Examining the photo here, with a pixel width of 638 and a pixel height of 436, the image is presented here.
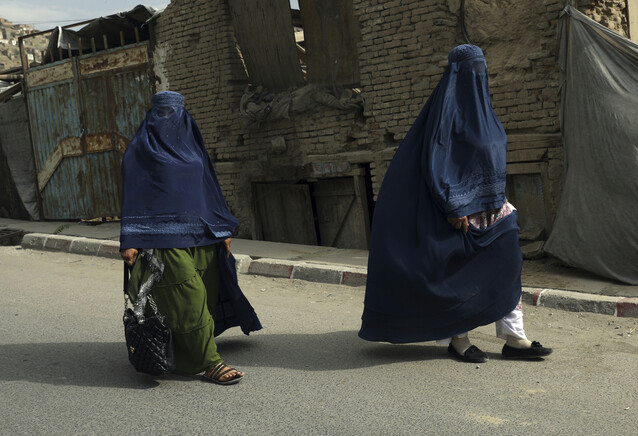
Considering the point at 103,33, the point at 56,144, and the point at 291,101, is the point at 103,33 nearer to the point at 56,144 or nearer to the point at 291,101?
the point at 56,144

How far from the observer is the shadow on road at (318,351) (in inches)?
166

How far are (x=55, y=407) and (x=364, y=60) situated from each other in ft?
18.4

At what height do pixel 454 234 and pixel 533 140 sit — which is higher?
pixel 533 140

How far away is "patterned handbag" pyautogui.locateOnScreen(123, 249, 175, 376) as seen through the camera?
3.84 metres

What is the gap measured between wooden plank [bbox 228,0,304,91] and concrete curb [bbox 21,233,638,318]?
8.65 ft

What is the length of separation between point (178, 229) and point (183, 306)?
1.41 feet

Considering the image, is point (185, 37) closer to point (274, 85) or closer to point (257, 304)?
point (274, 85)

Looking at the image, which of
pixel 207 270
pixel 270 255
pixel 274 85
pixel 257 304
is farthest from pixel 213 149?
pixel 207 270

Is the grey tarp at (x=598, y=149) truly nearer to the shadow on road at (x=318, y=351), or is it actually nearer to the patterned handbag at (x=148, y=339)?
the shadow on road at (x=318, y=351)

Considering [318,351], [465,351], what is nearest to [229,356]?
[318,351]

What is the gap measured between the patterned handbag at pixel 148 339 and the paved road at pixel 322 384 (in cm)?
→ 15

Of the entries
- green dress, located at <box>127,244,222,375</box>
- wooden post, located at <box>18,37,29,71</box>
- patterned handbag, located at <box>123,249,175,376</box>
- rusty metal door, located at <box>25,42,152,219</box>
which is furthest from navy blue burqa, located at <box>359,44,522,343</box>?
wooden post, located at <box>18,37,29,71</box>

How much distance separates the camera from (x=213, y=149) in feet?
32.8

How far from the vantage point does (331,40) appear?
342 inches
